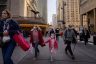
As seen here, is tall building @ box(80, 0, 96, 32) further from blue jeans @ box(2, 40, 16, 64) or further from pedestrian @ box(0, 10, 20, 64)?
blue jeans @ box(2, 40, 16, 64)

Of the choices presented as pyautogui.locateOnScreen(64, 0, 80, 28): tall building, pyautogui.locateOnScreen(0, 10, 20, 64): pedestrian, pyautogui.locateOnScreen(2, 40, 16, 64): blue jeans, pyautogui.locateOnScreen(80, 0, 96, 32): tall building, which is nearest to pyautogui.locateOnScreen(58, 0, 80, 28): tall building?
pyautogui.locateOnScreen(64, 0, 80, 28): tall building

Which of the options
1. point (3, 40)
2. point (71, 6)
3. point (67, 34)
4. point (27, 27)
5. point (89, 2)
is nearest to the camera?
point (3, 40)

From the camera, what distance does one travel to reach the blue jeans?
7.53m

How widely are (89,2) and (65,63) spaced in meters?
77.7

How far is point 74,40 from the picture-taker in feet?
51.7

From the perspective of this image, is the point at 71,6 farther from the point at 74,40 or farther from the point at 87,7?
the point at 74,40

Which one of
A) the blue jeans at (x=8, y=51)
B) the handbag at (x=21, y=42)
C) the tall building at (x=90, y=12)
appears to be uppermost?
the tall building at (x=90, y=12)

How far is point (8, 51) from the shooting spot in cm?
761

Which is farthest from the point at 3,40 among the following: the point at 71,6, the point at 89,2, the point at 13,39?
the point at 71,6

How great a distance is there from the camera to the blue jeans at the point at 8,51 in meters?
7.53

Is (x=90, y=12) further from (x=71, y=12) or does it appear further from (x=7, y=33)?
(x=7, y=33)

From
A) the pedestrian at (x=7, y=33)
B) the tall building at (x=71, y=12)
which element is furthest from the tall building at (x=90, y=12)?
the pedestrian at (x=7, y=33)

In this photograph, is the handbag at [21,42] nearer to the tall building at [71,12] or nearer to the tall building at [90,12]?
the tall building at [90,12]

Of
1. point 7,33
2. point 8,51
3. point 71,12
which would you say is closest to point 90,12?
point 71,12
